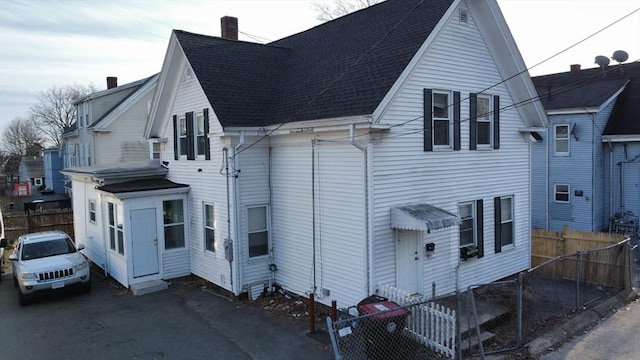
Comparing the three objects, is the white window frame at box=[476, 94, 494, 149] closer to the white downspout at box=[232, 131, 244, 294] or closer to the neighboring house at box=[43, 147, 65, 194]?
the white downspout at box=[232, 131, 244, 294]

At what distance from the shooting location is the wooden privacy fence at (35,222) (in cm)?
2181

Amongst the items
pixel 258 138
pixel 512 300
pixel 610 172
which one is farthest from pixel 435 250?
pixel 610 172

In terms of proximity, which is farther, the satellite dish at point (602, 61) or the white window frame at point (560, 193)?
the satellite dish at point (602, 61)

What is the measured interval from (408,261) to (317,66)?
6493 millimetres

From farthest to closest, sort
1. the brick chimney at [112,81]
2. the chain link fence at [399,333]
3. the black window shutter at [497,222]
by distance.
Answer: the brick chimney at [112,81] < the black window shutter at [497,222] < the chain link fence at [399,333]

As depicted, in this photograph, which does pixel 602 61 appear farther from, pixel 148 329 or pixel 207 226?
pixel 148 329

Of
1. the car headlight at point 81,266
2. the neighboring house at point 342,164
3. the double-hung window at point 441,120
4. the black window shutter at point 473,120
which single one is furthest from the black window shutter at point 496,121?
the car headlight at point 81,266

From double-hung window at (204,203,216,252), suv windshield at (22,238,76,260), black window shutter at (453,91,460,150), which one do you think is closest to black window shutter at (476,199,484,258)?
black window shutter at (453,91,460,150)

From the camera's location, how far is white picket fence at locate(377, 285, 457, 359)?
28.1ft

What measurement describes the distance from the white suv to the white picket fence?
9400mm

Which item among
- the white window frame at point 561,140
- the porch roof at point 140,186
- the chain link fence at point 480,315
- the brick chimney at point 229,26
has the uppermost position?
the brick chimney at point 229,26

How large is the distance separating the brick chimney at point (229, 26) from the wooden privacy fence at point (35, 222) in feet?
39.5

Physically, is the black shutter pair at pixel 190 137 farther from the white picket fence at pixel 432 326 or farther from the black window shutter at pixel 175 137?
the white picket fence at pixel 432 326

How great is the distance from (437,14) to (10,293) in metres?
15.0
